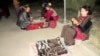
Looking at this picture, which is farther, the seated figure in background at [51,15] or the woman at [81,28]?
the seated figure in background at [51,15]

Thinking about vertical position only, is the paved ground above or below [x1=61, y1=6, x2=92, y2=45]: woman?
below

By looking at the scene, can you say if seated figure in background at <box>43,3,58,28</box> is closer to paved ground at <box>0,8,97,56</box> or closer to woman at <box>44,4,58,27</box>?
woman at <box>44,4,58,27</box>

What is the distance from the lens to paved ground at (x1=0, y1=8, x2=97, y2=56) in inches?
161

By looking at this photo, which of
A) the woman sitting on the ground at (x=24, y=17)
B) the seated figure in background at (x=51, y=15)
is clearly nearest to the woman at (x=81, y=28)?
the seated figure in background at (x=51, y=15)

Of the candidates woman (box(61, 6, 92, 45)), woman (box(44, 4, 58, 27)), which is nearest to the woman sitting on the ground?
woman (box(44, 4, 58, 27))

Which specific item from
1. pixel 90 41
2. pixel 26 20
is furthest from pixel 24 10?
pixel 90 41

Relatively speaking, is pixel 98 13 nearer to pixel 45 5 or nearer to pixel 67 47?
pixel 45 5

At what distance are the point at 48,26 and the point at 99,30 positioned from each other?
1398 mm

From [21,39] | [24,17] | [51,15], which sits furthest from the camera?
[51,15]

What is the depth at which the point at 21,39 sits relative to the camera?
479 cm

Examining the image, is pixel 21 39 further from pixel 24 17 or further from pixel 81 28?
pixel 81 28

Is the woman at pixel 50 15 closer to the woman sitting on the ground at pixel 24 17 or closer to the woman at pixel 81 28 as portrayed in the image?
the woman sitting on the ground at pixel 24 17

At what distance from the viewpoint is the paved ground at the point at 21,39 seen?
408 cm

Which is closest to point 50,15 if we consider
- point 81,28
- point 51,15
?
point 51,15
